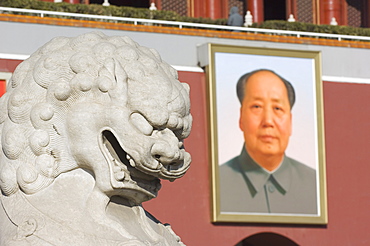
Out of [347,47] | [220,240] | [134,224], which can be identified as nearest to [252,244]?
[220,240]

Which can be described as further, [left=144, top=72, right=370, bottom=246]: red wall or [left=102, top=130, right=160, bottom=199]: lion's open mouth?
[left=144, top=72, right=370, bottom=246]: red wall

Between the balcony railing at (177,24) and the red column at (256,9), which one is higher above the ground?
the red column at (256,9)

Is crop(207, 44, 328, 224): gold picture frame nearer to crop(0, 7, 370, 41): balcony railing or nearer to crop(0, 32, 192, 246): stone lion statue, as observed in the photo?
crop(0, 7, 370, 41): balcony railing

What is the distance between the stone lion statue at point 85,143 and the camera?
365 centimetres

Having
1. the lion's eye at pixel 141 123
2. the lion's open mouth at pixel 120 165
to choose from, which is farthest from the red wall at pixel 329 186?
the lion's eye at pixel 141 123

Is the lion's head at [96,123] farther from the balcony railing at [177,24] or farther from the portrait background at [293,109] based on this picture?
the portrait background at [293,109]

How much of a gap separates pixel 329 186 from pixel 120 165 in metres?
13.7

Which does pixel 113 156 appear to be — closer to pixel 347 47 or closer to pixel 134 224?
pixel 134 224

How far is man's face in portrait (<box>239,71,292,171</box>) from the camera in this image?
16594 millimetres

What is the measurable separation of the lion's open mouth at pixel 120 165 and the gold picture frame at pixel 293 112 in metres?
12.4

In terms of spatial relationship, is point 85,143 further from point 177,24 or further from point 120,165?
point 177,24

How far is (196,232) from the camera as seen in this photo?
16156 mm

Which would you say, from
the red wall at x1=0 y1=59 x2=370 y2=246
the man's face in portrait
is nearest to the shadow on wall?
the red wall at x1=0 y1=59 x2=370 y2=246

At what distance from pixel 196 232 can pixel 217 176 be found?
0.87 meters
